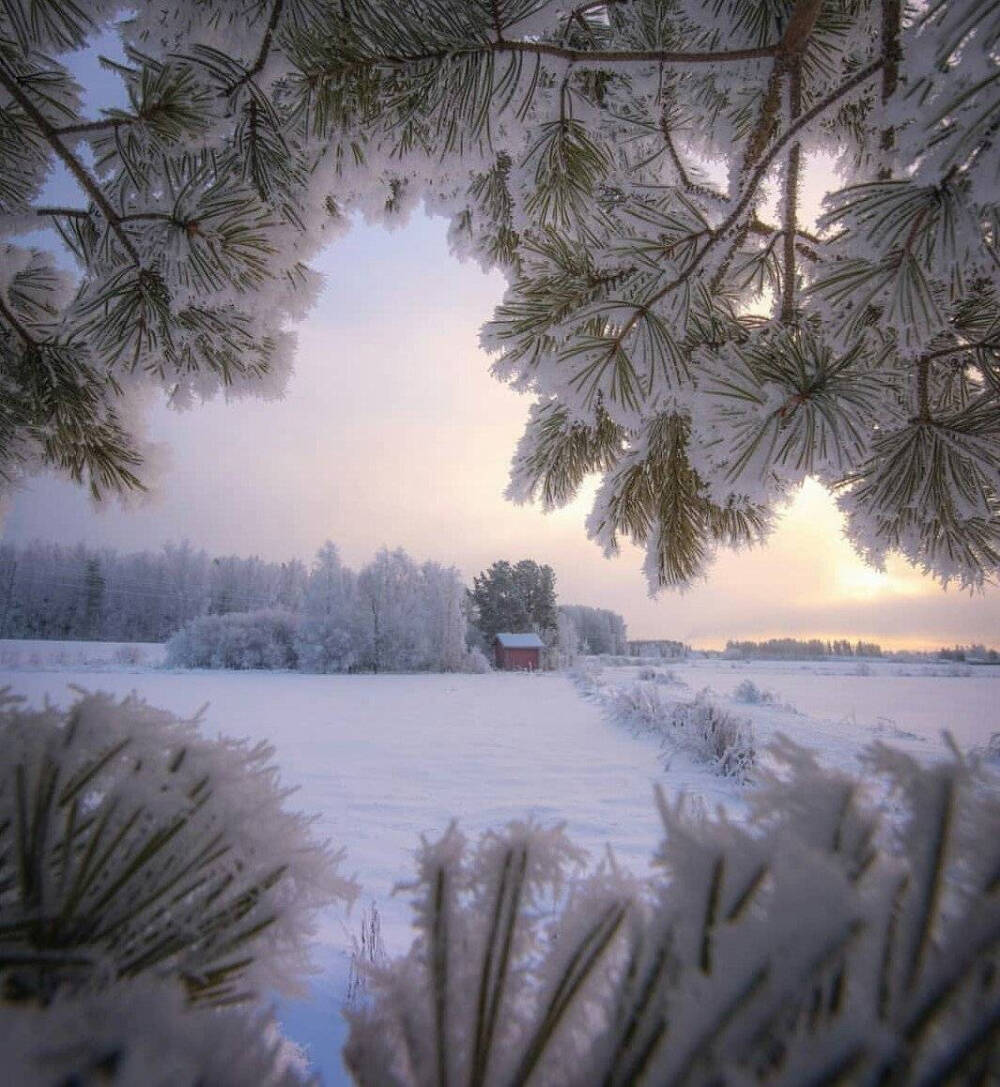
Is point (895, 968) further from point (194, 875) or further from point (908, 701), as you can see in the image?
point (908, 701)

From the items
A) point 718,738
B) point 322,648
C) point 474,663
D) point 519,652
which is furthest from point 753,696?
point 519,652

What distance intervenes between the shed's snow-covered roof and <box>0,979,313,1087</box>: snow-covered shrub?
3209 centimetres

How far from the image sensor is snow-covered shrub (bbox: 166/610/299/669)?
69.7 ft

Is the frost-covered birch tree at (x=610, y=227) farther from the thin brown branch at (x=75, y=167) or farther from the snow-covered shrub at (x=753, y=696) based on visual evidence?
the snow-covered shrub at (x=753, y=696)

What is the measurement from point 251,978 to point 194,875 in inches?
3.1

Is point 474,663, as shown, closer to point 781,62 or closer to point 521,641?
point 521,641

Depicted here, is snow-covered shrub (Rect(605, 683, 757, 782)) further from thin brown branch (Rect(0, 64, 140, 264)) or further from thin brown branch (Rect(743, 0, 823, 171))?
thin brown branch (Rect(0, 64, 140, 264))

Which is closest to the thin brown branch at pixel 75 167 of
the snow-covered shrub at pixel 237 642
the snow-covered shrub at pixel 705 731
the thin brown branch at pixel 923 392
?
the thin brown branch at pixel 923 392

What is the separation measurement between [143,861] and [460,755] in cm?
578

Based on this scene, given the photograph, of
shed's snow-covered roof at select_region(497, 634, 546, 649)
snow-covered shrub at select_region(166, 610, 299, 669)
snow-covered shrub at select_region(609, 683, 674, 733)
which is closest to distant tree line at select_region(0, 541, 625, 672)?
snow-covered shrub at select_region(166, 610, 299, 669)

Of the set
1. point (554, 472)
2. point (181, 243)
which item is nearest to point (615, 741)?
Result: point (554, 472)

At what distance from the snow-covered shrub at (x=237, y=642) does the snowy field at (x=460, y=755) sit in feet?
23.7

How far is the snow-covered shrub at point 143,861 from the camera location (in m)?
0.31

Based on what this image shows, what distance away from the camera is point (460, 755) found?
18.8ft
